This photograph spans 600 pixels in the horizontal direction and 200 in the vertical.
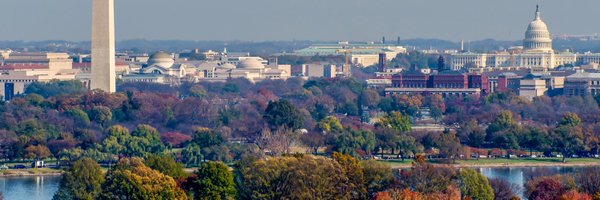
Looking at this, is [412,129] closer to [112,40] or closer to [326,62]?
[112,40]

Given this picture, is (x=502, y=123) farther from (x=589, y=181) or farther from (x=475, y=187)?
(x=475, y=187)

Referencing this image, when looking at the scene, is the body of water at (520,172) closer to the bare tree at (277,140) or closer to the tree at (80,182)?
the bare tree at (277,140)

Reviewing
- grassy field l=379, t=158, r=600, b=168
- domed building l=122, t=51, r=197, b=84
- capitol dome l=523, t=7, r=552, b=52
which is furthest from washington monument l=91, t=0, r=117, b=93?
capitol dome l=523, t=7, r=552, b=52

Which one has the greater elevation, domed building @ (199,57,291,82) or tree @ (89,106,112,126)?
tree @ (89,106,112,126)

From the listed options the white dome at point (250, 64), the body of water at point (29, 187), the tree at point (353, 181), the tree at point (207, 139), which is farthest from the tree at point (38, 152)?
the white dome at point (250, 64)

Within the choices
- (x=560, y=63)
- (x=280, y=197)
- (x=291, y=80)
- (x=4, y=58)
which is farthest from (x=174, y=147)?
(x=560, y=63)

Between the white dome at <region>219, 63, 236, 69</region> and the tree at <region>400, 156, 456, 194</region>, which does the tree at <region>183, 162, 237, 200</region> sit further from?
the white dome at <region>219, 63, 236, 69</region>

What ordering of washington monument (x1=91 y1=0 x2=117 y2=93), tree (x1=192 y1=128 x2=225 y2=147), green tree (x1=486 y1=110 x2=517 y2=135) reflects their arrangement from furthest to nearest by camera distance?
1. washington monument (x1=91 y1=0 x2=117 y2=93)
2. green tree (x1=486 y1=110 x2=517 y2=135)
3. tree (x1=192 y1=128 x2=225 y2=147)
